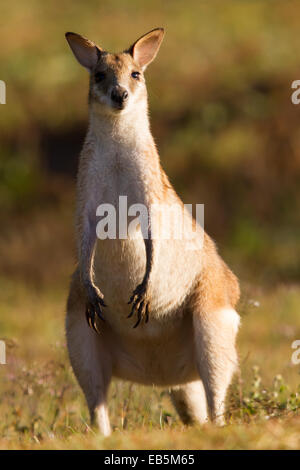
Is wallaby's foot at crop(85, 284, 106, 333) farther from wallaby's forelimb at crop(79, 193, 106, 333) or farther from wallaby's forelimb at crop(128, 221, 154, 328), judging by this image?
wallaby's forelimb at crop(128, 221, 154, 328)

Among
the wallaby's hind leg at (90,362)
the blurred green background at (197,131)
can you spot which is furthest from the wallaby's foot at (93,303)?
the blurred green background at (197,131)

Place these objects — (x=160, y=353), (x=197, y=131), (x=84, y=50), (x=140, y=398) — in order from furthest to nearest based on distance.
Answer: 1. (x=197, y=131)
2. (x=140, y=398)
3. (x=84, y=50)
4. (x=160, y=353)

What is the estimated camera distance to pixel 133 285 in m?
5.46

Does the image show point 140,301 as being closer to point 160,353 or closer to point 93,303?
point 93,303

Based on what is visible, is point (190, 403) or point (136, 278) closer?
point (136, 278)

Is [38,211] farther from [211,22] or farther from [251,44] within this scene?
[211,22]

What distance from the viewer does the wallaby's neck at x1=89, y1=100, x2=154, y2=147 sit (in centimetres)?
548

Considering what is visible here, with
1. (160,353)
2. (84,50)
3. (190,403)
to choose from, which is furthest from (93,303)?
(84,50)

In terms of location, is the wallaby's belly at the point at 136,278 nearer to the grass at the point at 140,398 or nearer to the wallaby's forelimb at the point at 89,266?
the wallaby's forelimb at the point at 89,266

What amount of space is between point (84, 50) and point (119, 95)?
2.10 feet

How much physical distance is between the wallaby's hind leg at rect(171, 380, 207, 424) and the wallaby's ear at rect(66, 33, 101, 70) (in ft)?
7.34

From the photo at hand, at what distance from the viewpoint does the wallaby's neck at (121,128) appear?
18.0 ft

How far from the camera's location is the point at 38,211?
565 inches

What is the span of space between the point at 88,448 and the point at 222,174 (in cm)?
1087
